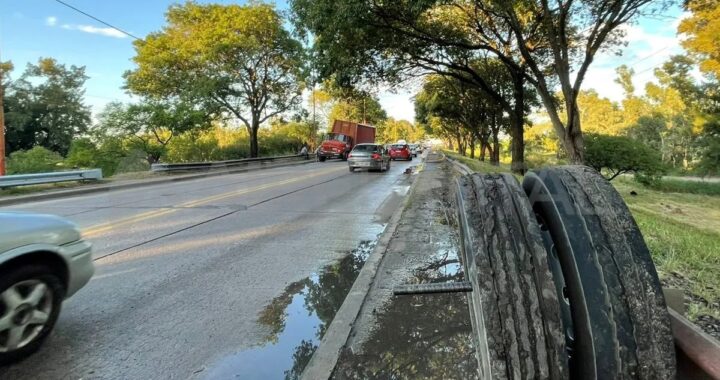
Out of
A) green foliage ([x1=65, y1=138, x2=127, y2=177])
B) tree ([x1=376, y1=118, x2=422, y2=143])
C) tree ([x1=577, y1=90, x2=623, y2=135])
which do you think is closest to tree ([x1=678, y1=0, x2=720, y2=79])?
green foliage ([x1=65, y1=138, x2=127, y2=177])

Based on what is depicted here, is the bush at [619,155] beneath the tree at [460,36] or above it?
beneath

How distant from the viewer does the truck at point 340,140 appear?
40.6 metres

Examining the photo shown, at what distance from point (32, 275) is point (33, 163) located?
1201 inches

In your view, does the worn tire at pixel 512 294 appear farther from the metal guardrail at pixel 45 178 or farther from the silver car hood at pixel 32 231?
the metal guardrail at pixel 45 178

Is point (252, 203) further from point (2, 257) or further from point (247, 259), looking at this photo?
point (2, 257)

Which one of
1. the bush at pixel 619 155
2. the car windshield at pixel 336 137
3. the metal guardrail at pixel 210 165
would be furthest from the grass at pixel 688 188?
the metal guardrail at pixel 210 165

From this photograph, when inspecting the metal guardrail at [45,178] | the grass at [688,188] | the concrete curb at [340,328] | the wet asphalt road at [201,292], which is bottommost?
the grass at [688,188]

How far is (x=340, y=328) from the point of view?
4031 millimetres

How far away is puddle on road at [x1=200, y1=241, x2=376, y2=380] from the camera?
3.48m

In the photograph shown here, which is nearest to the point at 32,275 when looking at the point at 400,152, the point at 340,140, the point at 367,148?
the point at 367,148

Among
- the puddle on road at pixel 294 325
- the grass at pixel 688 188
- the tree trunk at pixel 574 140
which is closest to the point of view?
the puddle on road at pixel 294 325

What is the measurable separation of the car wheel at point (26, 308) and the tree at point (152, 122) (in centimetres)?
2942

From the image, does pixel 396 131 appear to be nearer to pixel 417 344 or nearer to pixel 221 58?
pixel 221 58

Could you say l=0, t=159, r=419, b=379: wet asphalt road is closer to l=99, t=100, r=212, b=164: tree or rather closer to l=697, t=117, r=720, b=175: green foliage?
l=99, t=100, r=212, b=164: tree
